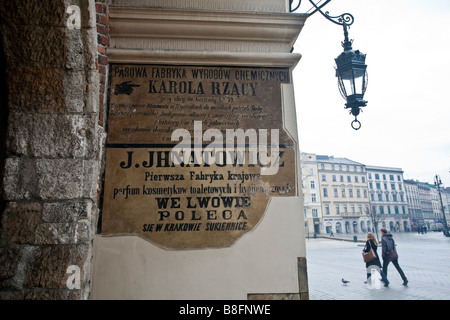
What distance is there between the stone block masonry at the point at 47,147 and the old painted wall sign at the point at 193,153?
255 mm

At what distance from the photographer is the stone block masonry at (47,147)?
6.07 feet

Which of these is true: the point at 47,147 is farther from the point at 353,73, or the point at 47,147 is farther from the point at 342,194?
the point at 342,194

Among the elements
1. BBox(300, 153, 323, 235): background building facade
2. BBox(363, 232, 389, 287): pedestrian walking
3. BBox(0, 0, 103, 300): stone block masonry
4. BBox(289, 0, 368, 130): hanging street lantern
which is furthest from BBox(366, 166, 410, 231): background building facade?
BBox(0, 0, 103, 300): stone block masonry

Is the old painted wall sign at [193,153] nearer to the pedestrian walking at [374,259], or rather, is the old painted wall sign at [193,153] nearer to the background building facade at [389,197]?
the pedestrian walking at [374,259]

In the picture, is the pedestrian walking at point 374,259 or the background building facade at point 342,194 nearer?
the pedestrian walking at point 374,259

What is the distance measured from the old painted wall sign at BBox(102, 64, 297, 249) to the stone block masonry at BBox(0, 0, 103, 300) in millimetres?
255

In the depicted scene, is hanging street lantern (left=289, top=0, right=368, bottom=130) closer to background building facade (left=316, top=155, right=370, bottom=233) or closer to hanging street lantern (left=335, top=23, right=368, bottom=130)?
hanging street lantern (left=335, top=23, right=368, bottom=130)

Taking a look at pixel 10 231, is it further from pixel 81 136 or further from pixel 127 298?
pixel 127 298

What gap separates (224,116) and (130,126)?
32.2 inches

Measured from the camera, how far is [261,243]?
2.27 m

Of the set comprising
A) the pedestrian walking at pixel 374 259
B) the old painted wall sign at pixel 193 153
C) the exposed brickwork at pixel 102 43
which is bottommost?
the pedestrian walking at pixel 374 259

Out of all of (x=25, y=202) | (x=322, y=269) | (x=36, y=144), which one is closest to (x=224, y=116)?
(x=36, y=144)

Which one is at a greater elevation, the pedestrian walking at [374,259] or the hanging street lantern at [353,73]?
the hanging street lantern at [353,73]

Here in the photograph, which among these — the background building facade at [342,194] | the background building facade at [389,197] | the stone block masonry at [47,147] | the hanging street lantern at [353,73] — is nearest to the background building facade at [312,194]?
the background building facade at [342,194]
